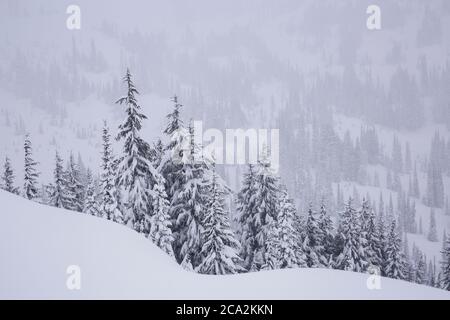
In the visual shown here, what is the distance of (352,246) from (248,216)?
9.91 meters

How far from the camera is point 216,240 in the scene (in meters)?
19.3

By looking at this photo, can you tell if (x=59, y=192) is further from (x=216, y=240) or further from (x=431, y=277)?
(x=431, y=277)

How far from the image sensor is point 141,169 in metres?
20.0

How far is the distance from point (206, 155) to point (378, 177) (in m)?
181

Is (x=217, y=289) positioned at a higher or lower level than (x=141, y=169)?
lower

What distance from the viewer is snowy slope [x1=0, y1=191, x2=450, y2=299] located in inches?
283

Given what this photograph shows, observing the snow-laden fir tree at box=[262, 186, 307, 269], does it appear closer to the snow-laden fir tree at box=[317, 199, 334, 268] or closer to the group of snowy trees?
the group of snowy trees

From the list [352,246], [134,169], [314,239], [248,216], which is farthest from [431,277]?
[134,169]

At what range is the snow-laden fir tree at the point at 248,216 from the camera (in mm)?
24703

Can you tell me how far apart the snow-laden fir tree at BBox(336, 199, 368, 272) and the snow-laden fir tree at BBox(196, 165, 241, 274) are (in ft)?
42.3
